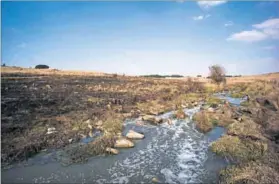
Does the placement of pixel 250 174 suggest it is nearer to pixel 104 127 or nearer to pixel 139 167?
pixel 139 167

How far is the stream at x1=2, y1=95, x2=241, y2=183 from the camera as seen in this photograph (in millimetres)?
15258

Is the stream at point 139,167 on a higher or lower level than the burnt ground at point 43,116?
lower

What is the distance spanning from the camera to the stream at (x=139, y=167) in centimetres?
1526

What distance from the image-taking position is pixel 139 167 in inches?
671

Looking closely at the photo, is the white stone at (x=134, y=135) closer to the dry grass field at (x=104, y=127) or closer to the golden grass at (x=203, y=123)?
the dry grass field at (x=104, y=127)

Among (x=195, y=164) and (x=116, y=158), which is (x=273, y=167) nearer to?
(x=195, y=164)

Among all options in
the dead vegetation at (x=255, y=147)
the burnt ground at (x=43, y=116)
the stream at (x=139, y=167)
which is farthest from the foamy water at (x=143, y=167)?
the burnt ground at (x=43, y=116)

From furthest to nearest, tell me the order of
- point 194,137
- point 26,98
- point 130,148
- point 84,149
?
point 26,98, point 194,137, point 130,148, point 84,149

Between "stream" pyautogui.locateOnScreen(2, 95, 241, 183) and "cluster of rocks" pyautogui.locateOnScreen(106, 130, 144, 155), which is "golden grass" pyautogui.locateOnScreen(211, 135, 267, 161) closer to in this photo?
"stream" pyautogui.locateOnScreen(2, 95, 241, 183)

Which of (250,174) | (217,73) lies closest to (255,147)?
(250,174)

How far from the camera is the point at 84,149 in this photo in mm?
19016

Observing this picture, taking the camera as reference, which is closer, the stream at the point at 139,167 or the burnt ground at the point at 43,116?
the stream at the point at 139,167

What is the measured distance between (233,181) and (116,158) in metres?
7.88

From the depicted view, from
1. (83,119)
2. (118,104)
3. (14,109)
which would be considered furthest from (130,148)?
(118,104)
